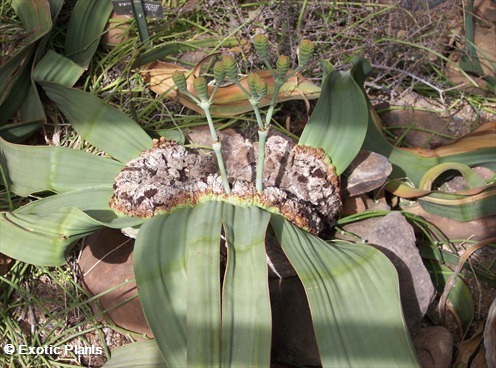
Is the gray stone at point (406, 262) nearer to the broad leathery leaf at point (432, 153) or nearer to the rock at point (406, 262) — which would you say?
the rock at point (406, 262)

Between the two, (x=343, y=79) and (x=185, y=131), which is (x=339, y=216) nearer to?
(x=343, y=79)

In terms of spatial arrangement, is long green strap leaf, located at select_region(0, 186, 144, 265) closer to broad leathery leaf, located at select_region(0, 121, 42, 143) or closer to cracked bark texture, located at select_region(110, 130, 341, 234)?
cracked bark texture, located at select_region(110, 130, 341, 234)

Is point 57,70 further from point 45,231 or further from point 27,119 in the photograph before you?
point 45,231

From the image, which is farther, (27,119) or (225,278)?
(27,119)

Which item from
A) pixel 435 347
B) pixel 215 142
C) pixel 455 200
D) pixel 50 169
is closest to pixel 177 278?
pixel 215 142

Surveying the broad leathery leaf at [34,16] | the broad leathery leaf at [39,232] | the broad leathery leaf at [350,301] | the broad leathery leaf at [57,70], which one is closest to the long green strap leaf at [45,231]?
the broad leathery leaf at [39,232]
